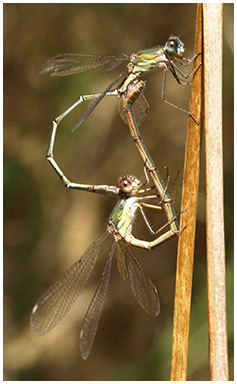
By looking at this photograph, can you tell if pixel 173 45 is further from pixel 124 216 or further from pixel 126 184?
pixel 124 216

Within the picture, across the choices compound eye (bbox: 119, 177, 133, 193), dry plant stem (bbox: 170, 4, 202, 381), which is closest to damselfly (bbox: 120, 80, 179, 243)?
compound eye (bbox: 119, 177, 133, 193)

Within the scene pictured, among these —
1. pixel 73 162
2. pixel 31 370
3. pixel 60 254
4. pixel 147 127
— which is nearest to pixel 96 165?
pixel 73 162

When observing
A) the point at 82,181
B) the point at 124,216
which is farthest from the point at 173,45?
the point at 82,181

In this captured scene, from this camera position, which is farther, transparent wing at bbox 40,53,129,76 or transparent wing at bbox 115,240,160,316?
transparent wing at bbox 40,53,129,76

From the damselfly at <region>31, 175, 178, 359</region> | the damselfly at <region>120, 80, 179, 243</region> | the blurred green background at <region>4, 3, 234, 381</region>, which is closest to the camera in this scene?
the damselfly at <region>120, 80, 179, 243</region>

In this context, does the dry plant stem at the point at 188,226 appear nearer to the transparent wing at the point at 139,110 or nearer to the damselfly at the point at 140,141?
the damselfly at the point at 140,141

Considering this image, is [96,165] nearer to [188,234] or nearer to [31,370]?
[31,370]

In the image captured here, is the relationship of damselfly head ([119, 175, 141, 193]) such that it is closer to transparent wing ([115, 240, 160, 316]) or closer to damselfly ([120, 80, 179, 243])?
damselfly ([120, 80, 179, 243])

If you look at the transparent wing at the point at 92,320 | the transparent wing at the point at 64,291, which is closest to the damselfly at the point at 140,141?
the transparent wing at the point at 92,320
